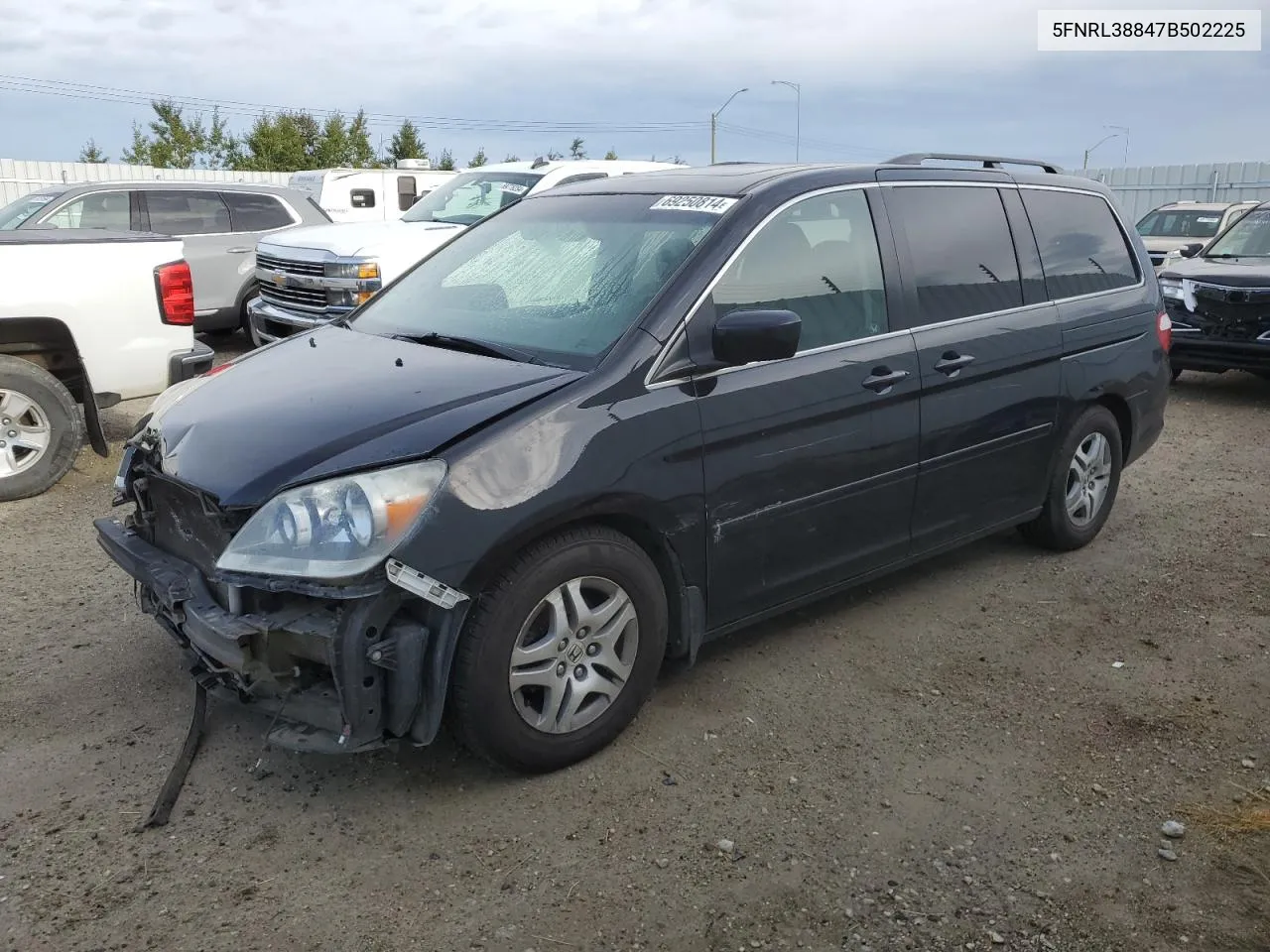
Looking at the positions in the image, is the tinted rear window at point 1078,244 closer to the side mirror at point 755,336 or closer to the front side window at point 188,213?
the side mirror at point 755,336

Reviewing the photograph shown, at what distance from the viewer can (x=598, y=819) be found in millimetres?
3266

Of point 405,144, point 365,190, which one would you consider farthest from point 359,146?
point 365,190

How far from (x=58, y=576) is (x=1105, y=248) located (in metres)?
5.35

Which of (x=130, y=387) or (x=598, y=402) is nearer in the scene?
(x=598, y=402)

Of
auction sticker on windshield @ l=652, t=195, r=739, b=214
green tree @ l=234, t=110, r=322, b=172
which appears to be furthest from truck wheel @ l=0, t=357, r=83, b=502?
green tree @ l=234, t=110, r=322, b=172

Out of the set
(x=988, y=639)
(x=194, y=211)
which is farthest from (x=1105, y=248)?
(x=194, y=211)

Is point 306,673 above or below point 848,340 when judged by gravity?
below

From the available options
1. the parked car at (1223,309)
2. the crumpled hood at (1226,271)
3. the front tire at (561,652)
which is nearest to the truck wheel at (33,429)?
the front tire at (561,652)

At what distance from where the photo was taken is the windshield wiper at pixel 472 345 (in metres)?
3.73

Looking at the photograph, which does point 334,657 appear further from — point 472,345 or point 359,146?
point 359,146

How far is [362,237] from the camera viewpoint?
9.70 metres

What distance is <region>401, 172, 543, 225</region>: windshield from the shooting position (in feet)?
34.4

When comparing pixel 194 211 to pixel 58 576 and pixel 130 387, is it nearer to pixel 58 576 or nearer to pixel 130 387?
pixel 130 387

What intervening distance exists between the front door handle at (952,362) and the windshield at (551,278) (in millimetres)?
1129
